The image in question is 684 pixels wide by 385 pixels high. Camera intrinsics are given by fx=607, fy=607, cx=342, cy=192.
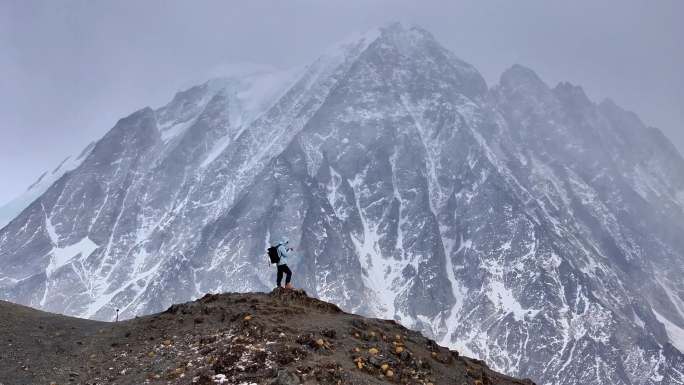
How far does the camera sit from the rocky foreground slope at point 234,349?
21.8 m

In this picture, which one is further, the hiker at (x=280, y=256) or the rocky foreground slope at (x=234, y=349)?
the hiker at (x=280, y=256)

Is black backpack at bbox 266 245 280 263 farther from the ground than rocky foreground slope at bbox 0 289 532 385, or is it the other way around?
black backpack at bbox 266 245 280 263

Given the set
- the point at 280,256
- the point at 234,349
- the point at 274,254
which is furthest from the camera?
the point at 274,254

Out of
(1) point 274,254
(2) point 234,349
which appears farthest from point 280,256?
(2) point 234,349

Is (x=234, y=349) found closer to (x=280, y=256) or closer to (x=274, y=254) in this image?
(x=280, y=256)

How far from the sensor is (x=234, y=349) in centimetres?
2291

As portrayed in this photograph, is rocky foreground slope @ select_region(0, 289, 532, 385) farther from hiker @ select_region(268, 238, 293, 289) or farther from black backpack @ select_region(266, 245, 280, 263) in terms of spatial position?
black backpack @ select_region(266, 245, 280, 263)

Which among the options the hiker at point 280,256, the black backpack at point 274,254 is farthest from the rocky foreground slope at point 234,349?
the black backpack at point 274,254

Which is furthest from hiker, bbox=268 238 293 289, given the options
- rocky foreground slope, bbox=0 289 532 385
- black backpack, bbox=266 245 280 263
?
rocky foreground slope, bbox=0 289 532 385

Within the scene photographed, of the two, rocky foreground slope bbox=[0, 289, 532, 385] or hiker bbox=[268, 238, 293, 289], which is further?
hiker bbox=[268, 238, 293, 289]

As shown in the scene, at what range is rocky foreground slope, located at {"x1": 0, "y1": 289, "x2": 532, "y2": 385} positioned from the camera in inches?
857

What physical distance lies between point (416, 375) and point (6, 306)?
79.3ft

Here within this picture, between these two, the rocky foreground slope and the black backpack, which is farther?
the black backpack

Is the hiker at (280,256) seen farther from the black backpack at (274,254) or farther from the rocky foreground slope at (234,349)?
the rocky foreground slope at (234,349)
